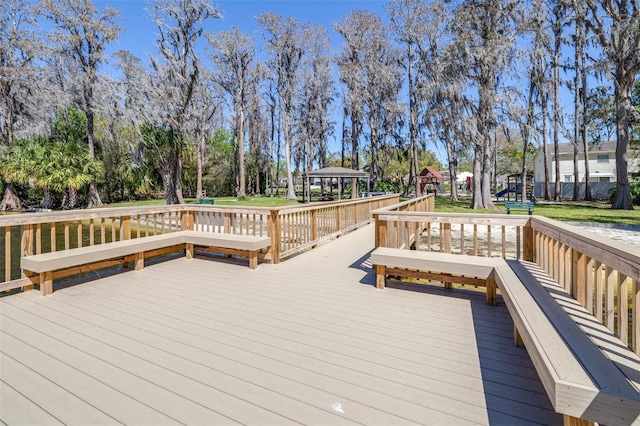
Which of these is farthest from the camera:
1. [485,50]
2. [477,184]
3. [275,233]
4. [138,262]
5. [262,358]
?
[477,184]

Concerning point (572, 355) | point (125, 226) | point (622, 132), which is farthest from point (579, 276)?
point (622, 132)

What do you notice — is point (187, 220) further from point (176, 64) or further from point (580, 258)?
point (176, 64)

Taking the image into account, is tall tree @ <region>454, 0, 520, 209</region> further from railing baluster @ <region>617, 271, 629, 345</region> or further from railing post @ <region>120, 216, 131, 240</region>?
railing baluster @ <region>617, 271, 629, 345</region>

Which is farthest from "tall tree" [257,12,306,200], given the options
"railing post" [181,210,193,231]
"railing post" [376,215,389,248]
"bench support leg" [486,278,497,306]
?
"bench support leg" [486,278,497,306]

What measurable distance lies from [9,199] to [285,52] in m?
17.7

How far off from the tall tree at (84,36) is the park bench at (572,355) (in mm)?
19964

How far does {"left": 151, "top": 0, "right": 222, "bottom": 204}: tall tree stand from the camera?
48.8 ft

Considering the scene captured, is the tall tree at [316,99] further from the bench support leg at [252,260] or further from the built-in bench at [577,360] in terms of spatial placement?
the built-in bench at [577,360]

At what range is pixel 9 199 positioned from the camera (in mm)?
17719

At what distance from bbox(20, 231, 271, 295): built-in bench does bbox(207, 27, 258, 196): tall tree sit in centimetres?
1653

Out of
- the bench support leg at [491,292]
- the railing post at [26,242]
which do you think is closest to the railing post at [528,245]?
the bench support leg at [491,292]

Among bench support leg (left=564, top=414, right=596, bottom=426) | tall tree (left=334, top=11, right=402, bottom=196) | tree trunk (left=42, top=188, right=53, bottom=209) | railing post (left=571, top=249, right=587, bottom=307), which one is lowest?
bench support leg (left=564, top=414, right=596, bottom=426)

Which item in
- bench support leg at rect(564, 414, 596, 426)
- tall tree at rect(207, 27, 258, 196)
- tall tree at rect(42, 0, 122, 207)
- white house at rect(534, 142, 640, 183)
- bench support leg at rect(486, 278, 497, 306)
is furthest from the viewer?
white house at rect(534, 142, 640, 183)

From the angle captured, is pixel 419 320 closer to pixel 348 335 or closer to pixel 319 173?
pixel 348 335
